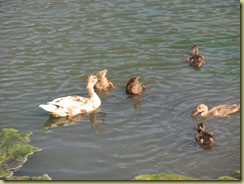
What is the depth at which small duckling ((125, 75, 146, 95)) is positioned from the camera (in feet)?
42.7

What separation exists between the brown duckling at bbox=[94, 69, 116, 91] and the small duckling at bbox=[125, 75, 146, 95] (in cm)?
64

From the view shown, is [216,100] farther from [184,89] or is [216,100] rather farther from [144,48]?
[144,48]

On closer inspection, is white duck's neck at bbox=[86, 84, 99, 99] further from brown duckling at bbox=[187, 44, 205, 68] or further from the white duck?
brown duckling at bbox=[187, 44, 205, 68]

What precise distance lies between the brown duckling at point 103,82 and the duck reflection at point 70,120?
3.65ft

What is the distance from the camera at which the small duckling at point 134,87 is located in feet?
42.7

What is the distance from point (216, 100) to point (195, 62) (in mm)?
2022

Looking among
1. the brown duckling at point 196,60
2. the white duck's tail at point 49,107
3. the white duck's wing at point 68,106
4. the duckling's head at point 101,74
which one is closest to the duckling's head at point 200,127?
the white duck's wing at point 68,106

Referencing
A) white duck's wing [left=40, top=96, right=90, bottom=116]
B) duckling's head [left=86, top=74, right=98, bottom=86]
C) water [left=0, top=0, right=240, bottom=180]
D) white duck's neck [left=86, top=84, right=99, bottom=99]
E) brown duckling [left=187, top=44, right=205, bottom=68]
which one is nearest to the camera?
water [left=0, top=0, right=240, bottom=180]

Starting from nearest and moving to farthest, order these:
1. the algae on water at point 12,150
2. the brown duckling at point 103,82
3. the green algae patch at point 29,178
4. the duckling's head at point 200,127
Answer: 1. the green algae patch at point 29,178
2. the algae on water at point 12,150
3. the duckling's head at point 200,127
4. the brown duckling at point 103,82

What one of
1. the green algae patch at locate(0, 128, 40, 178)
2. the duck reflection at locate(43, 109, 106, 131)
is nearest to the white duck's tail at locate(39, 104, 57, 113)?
the duck reflection at locate(43, 109, 106, 131)

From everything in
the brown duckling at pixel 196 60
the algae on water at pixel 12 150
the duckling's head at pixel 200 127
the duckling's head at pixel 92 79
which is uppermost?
the brown duckling at pixel 196 60

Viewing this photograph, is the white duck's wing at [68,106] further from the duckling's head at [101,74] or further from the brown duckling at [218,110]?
the brown duckling at [218,110]

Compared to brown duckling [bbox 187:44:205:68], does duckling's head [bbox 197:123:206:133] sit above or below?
below

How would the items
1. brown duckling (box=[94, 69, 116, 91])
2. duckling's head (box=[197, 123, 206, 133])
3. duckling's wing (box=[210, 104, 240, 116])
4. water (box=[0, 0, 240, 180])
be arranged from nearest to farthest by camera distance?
water (box=[0, 0, 240, 180])
duckling's head (box=[197, 123, 206, 133])
duckling's wing (box=[210, 104, 240, 116])
brown duckling (box=[94, 69, 116, 91])
